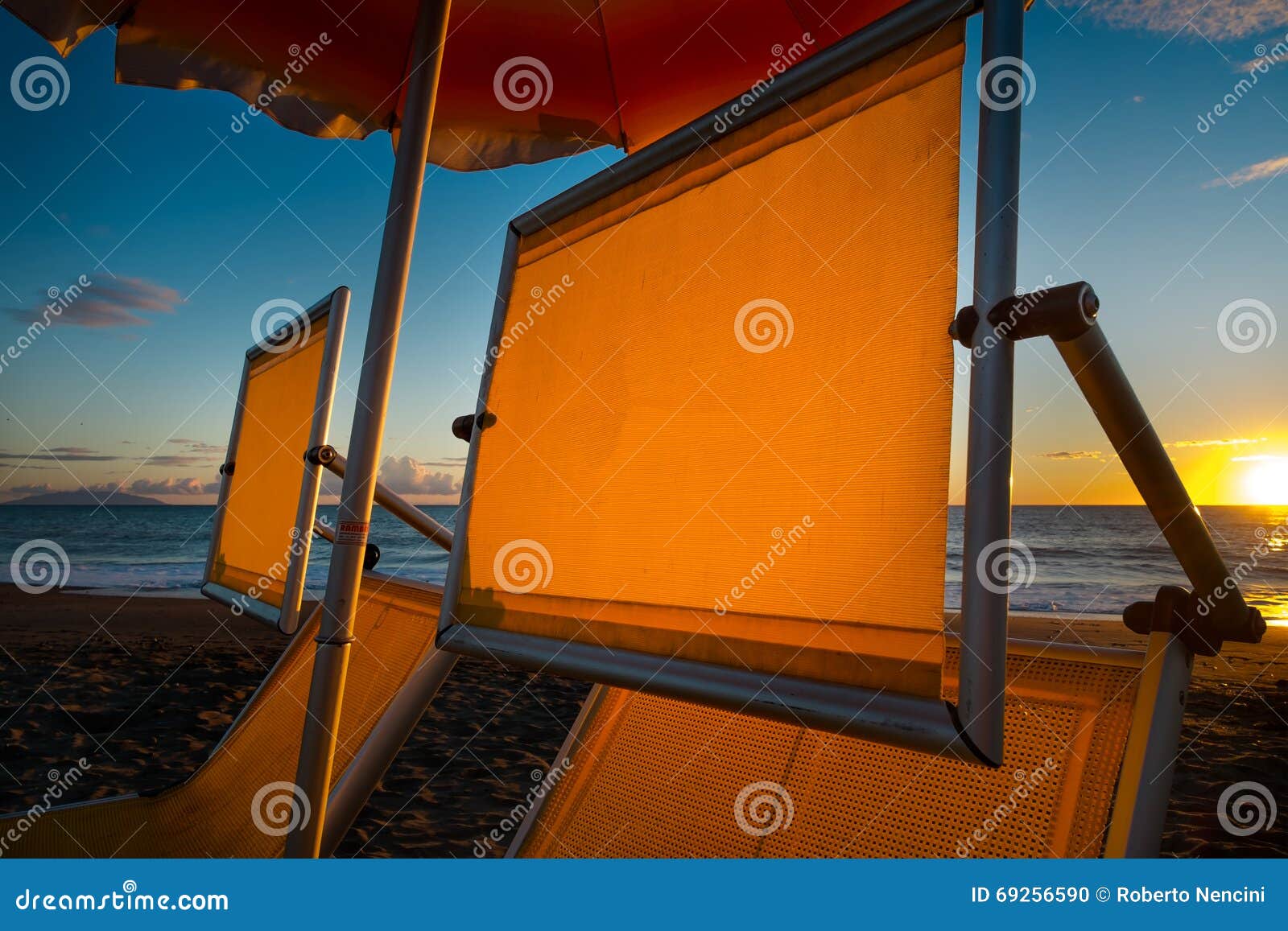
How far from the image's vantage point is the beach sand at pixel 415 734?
3992mm

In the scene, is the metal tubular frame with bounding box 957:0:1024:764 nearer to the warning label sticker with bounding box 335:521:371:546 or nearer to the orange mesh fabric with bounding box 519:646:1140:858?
the orange mesh fabric with bounding box 519:646:1140:858

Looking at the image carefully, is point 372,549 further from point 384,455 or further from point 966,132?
point 966,132

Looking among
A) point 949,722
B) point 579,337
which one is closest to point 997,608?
point 949,722

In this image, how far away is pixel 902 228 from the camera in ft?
4.04

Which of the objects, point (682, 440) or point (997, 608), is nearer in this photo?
point (997, 608)

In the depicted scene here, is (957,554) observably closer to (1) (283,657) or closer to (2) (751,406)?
(1) (283,657)

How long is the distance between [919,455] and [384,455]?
1.42 metres

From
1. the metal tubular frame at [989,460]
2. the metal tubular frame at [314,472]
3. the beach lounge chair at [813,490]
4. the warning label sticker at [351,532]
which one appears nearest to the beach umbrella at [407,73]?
the warning label sticker at [351,532]

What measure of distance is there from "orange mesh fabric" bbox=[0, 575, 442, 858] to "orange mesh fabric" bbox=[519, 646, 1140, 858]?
974 millimetres

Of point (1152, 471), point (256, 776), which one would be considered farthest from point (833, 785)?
point (256, 776)

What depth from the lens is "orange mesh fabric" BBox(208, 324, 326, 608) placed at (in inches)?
132

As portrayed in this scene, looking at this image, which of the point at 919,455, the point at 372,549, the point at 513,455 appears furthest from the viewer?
the point at 372,549

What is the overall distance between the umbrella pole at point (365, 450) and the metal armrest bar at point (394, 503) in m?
0.42

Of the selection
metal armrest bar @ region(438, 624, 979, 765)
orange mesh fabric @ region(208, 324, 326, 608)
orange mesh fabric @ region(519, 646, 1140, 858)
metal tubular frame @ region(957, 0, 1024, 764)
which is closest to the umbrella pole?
metal armrest bar @ region(438, 624, 979, 765)
